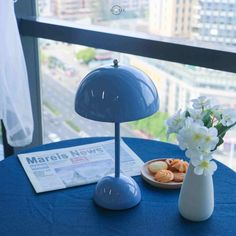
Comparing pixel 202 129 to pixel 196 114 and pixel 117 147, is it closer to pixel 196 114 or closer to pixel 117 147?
pixel 196 114

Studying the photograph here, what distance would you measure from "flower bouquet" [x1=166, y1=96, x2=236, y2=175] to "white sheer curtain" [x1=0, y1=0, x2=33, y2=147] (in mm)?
1104

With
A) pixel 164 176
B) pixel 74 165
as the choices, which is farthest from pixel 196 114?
pixel 74 165

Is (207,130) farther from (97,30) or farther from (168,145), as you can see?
(97,30)

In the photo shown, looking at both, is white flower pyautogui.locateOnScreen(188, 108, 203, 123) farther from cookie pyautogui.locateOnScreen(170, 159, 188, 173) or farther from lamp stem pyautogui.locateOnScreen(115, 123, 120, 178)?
cookie pyautogui.locateOnScreen(170, 159, 188, 173)

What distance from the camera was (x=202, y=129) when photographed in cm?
106

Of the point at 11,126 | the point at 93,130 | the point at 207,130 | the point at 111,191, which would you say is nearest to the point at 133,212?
the point at 111,191

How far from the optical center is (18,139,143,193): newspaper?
1414 mm

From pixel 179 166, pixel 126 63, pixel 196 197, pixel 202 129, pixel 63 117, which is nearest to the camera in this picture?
pixel 202 129

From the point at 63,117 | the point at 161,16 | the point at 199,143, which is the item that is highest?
the point at 161,16

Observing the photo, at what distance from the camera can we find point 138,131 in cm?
229

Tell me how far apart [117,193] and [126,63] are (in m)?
0.95

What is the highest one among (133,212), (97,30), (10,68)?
(97,30)

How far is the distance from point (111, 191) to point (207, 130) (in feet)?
1.20

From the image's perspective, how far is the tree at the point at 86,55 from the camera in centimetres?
227
